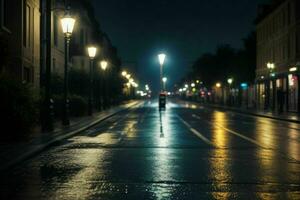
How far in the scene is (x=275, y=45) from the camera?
218 ft

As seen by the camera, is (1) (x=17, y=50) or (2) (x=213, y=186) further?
(1) (x=17, y=50)

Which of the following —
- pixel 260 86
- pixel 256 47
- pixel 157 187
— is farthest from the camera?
pixel 256 47

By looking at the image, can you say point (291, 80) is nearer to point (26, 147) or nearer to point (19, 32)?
point (19, 32)

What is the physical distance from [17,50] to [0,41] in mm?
15903

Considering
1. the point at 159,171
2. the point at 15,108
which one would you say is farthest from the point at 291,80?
the point at 159,171

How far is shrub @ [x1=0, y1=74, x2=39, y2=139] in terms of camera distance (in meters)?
18.7

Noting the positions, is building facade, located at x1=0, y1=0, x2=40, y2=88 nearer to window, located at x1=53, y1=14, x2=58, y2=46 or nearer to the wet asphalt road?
window, located at x1=53, y1=14, x2=58, y2=46

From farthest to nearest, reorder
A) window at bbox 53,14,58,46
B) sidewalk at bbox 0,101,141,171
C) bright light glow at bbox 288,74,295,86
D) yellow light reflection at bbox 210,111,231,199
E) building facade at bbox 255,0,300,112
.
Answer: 1. bright light glow at bbox 288,74,295,86
2. building facade at bbox 255,0,300,112
3. window at bbox 53,14,58,46
4. sidewalk at bbox 0,101,141,171
5. yellow light reflection at bbox 210,111,231,199

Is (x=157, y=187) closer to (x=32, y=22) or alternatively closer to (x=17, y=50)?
(x=17, y=50)

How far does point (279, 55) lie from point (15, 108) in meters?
49.4

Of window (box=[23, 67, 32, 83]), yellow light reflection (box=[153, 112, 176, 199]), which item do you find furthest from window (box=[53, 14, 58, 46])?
yellow light reflection (box=[153, 112, 176, 199])

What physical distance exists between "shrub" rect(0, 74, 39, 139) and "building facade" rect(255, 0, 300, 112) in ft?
110

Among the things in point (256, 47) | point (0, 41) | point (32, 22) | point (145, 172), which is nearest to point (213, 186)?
point (145, 172)

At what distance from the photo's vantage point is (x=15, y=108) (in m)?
18.7
